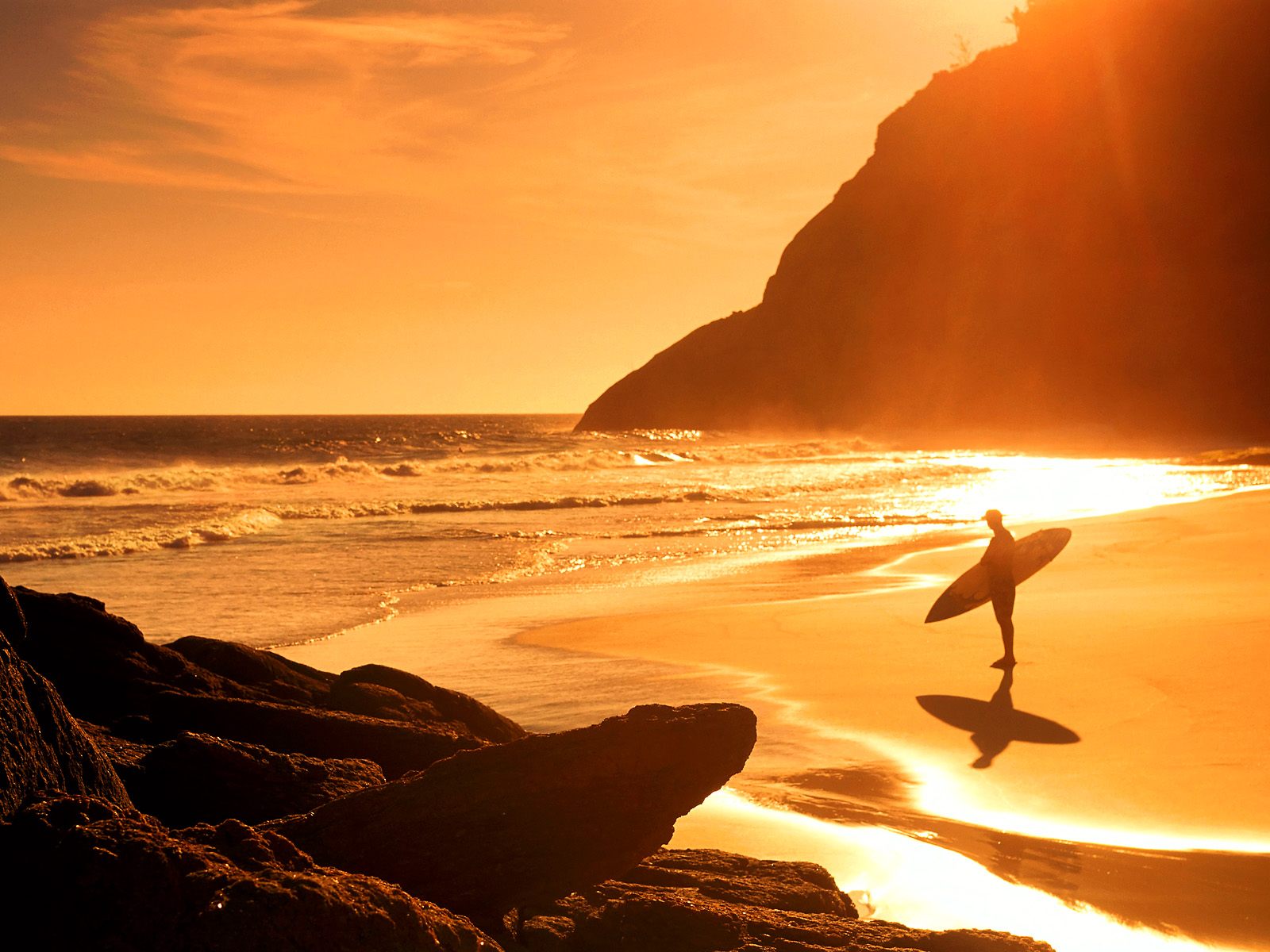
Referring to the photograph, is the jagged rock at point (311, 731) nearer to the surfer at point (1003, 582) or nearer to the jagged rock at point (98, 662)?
the jagged rock at point (98, 662)

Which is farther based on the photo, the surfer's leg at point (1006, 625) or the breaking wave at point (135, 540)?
the breaking wave at point (135, 540)

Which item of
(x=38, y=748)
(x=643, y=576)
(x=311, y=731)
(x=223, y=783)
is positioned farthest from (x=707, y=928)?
(x=643, y=576)

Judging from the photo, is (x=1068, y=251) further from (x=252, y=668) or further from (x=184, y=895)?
(x=184, y=895)

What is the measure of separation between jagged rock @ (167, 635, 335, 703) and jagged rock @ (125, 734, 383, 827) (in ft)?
6.99

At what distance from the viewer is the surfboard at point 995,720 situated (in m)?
7.09

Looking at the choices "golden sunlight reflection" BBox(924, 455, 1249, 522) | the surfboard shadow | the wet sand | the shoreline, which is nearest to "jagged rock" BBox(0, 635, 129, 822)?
the wet sand

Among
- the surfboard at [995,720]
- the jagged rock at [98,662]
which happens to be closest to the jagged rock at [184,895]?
the jagged rock at [98,662]

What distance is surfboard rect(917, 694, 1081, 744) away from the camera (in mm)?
7086

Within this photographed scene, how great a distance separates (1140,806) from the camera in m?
5.79

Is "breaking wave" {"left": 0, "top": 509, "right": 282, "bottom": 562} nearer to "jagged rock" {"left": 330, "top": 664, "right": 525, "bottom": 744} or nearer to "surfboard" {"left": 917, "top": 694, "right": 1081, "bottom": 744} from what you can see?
"jagged rock" {"left": 330, "top": 664, "right": 525, "bottom": 744}

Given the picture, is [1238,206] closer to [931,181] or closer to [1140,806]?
[931,181]

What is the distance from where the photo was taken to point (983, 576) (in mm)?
10625

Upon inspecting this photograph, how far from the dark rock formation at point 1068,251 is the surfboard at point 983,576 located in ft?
166

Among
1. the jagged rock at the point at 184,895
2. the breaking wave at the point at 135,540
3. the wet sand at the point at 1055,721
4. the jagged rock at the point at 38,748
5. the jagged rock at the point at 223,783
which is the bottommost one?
the breaking wave at the point at 135,540
